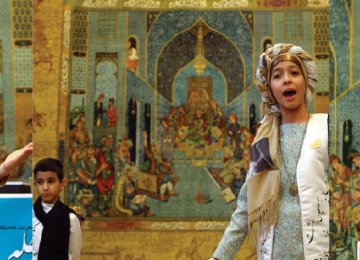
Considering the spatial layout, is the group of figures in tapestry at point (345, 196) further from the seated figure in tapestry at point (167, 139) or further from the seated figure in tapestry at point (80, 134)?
the seated figure in tapestry at point (80, 134)

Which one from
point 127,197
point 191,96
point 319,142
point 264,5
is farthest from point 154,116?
point 319,142

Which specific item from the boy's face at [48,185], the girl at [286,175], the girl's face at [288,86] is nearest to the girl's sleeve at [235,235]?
the girl at [286,175]

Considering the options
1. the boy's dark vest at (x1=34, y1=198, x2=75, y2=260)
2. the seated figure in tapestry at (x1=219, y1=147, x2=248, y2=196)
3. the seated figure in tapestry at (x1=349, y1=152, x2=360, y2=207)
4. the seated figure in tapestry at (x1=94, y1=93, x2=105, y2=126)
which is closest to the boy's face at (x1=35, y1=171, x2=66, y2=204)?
the boy's dark vest at (x1=34, y1=198, x2=75, y2=260)

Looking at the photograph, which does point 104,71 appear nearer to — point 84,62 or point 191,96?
point 84,62

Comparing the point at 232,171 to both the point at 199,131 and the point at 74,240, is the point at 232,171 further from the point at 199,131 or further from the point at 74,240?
the point at 74,240

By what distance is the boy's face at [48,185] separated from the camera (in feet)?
16.3

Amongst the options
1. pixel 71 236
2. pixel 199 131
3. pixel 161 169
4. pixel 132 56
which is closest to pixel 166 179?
pixel 161 169

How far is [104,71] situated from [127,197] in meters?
1.44

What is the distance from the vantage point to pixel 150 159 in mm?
7852

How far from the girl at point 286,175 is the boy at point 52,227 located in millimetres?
1686

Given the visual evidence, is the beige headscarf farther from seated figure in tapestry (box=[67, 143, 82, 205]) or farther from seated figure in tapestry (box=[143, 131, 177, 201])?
seated figure in tapestry (box=[67, 143, 82, 205])

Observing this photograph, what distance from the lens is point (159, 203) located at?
7.80m

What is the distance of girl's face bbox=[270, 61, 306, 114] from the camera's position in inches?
132

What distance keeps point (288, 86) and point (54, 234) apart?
2.16 metres
